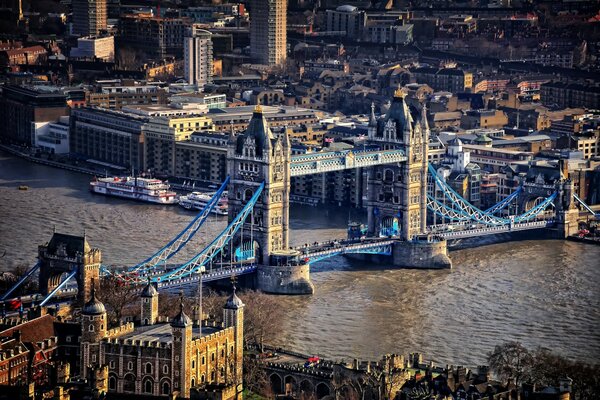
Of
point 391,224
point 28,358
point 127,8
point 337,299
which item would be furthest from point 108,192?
point 127,8

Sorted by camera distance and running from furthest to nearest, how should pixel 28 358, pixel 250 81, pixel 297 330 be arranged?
pixel 250 81
pixel 297 330
pixel 28 358

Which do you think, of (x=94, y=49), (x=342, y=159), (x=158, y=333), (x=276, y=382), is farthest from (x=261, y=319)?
(x=94, y=49)

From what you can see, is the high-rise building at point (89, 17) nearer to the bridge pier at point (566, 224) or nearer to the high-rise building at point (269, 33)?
the high-rise building at point (269, 33)

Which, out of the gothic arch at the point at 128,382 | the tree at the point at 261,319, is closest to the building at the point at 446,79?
the tree at the point at 261,319

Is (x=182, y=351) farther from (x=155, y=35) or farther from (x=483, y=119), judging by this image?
(x=155, y=35)

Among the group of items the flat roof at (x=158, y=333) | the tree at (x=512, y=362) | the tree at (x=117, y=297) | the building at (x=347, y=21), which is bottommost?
the tree at (x=512, y=362)

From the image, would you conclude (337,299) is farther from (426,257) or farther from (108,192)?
(108,192)
